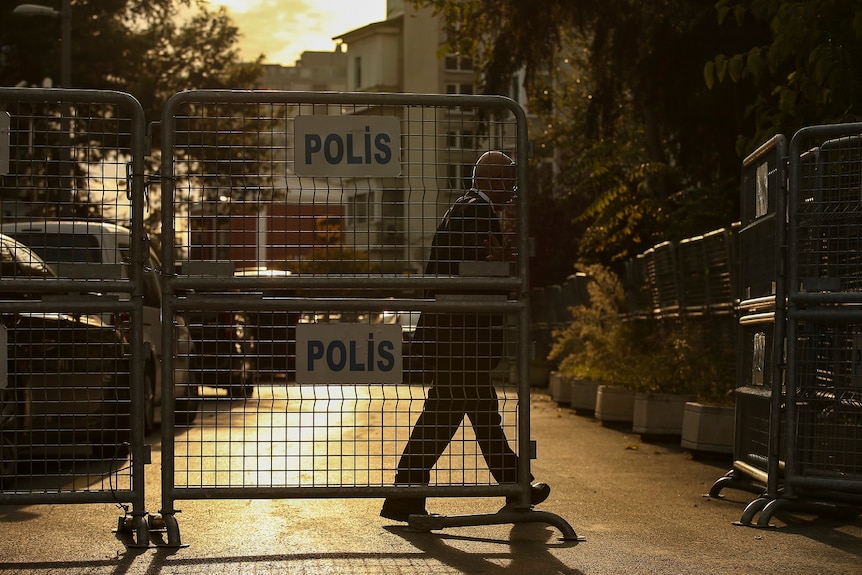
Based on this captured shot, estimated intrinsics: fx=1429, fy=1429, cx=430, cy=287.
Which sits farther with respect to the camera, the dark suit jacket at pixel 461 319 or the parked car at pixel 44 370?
the dark suit jacket at pixel 461 319

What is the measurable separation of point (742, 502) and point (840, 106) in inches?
167

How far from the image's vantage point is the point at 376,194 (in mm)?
7551

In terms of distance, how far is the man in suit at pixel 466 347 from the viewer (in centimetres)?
763

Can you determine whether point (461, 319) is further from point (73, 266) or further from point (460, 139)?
point (73, 266)

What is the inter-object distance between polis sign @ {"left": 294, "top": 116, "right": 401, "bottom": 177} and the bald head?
0.52m

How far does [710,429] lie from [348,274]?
5.20m

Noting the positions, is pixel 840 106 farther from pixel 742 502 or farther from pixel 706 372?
pixel 742 502

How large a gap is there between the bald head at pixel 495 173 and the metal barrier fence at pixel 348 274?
0.09 metres

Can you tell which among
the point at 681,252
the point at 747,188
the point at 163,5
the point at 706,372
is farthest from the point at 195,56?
the point at 747,188

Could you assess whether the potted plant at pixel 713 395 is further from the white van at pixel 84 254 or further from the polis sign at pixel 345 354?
the white van at pixel 84 254

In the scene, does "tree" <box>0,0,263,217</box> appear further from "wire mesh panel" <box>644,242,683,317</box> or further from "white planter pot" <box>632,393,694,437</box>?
"white planter pot" <box>632,393,694,437</box>

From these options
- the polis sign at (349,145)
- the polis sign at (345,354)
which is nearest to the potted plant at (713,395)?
the polis sign at (345,354)

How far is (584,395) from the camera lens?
1780 centimetres

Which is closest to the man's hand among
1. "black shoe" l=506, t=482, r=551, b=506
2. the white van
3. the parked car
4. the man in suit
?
the man in suit
